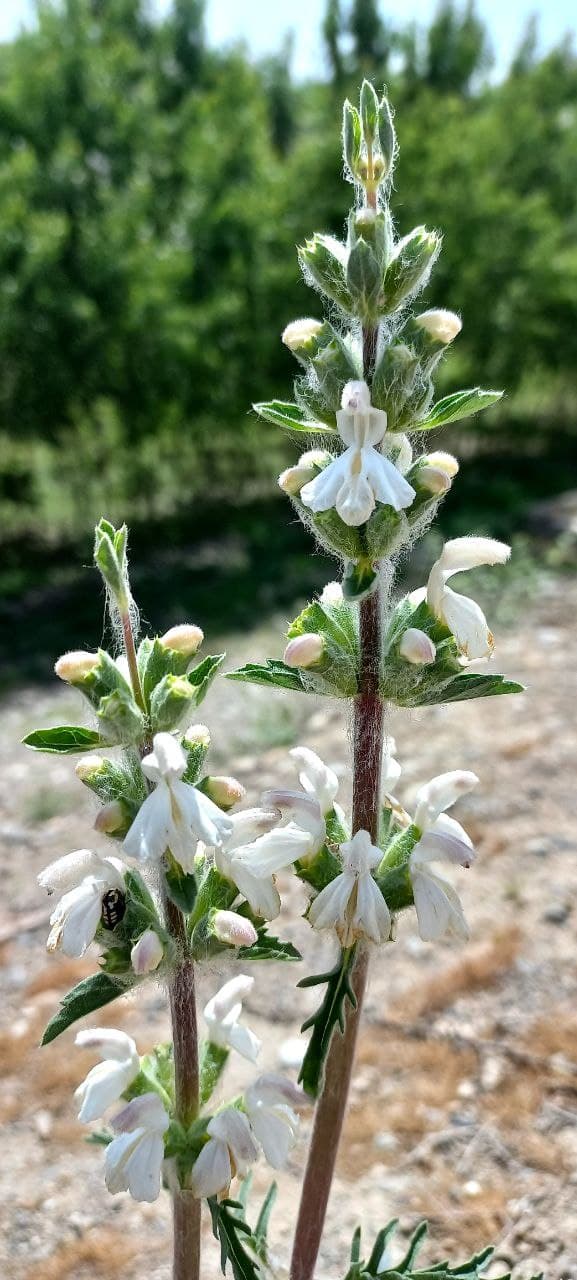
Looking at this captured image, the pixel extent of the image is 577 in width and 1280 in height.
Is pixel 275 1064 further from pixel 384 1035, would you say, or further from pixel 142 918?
pixel 142 918

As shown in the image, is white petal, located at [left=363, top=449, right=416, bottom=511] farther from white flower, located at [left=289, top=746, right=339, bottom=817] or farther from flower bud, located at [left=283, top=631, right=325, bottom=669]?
white flower, located at [left=289, top=746, right=339, bottom=817]

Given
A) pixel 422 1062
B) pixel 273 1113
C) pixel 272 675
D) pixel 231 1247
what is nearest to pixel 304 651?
pixel 272 675

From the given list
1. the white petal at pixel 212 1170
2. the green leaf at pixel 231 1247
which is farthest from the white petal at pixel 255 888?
the green leaf at pixel 231 1247

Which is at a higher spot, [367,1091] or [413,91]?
[413,91]

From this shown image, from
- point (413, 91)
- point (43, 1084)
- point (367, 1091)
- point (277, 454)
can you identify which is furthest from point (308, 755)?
point (413, 91)

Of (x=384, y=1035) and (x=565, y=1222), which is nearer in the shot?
(x=565, y=1222)

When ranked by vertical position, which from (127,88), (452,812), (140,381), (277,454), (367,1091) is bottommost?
(367,1091)

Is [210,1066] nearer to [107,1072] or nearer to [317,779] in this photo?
[107,1072]
